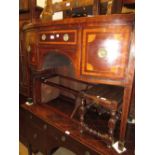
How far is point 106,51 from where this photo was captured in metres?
1.03

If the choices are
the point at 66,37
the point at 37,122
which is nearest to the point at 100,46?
the point at 66,37

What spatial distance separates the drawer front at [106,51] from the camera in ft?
3.20

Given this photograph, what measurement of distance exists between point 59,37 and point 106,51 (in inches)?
18.3

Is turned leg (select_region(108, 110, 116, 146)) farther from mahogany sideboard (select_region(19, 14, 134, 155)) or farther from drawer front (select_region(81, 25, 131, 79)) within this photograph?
drawer front (select_region(81, 25, 131, 79))

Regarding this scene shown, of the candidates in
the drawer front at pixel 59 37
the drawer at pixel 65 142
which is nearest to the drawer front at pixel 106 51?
the drawer front at pixel 59 37

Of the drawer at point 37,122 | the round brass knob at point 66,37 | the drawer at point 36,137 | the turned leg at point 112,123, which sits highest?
the round brass knob at point 66,37

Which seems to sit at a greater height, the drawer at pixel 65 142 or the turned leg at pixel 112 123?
the turned leg at pixel 112 123

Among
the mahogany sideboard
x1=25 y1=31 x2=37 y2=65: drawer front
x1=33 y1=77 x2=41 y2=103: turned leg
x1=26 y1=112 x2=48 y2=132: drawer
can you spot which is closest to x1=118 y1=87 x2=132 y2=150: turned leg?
the mahogany sideboard

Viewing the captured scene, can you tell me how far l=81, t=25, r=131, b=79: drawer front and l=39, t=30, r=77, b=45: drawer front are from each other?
110mm

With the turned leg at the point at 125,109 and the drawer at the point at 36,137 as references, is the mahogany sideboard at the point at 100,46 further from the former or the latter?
the drawer at the point at 36,137

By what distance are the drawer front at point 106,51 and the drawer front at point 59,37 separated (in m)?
0.11
